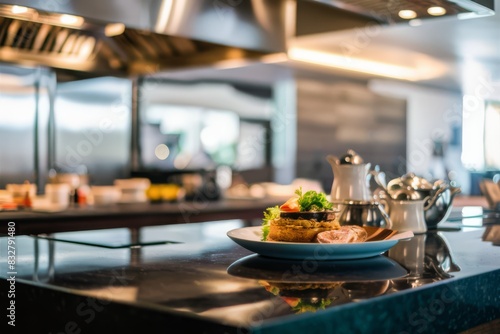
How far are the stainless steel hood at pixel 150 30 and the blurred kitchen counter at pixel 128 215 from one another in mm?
935

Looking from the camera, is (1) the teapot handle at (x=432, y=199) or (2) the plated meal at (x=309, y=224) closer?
(2) the plated meal at (x=309, y=224)

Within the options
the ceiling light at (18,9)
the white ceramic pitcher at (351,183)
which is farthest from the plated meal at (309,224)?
the ceiling light at (18,9)

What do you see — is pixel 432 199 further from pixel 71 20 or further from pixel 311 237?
pixel 71 20

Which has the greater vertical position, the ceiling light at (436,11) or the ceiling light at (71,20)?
the ceiling light at (71,20)

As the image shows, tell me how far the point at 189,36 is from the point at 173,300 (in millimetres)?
2574

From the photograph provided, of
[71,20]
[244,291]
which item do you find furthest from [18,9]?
[244,291]

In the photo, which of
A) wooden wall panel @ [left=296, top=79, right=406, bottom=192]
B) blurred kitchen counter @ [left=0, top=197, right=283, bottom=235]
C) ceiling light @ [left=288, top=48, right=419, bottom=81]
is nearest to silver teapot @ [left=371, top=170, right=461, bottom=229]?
blurred kitchen counter @ [left=0, top=197, right=283, bottom=235]

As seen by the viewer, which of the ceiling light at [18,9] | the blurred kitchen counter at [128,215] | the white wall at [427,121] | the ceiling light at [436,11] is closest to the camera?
the ceiling light at [436,11]

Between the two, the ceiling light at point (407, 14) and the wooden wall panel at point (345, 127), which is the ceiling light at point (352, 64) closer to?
the wooden wall panel at point (345, 127)

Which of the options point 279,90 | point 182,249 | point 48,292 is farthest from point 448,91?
point 48,292

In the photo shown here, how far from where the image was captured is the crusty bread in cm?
150

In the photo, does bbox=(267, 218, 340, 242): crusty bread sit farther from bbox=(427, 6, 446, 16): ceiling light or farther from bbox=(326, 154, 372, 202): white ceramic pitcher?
bbox=(427, 6, 446, 16): ceiling light

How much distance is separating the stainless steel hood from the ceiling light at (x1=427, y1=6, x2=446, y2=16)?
189mm

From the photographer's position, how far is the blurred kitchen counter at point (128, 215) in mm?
3127
